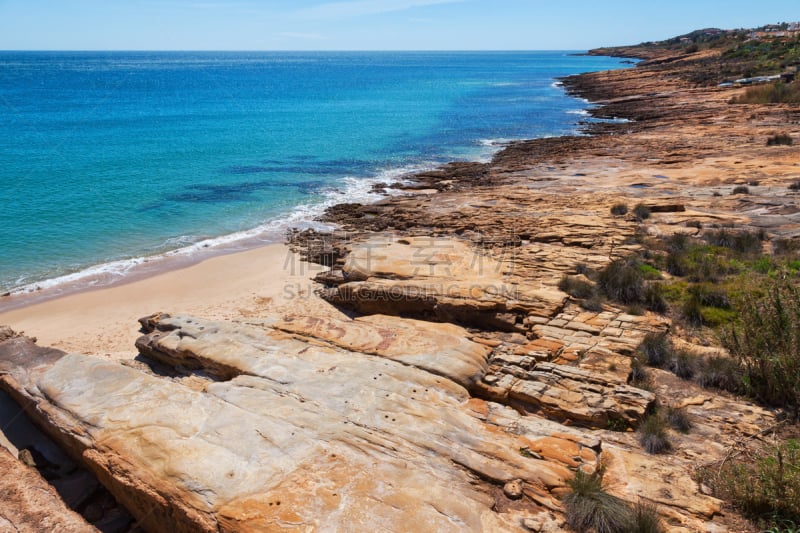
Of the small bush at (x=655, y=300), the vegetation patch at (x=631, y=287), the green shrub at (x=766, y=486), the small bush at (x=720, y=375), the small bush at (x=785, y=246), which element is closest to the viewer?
the green shrub at (x=766, y=486)

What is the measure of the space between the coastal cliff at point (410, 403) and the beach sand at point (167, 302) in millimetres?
787

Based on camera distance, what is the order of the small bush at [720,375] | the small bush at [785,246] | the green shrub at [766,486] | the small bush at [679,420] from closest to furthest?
the green shrub at [766,486] → the small bush at [679,420] → the small bush at [720,375] → the small bush at [785,246]

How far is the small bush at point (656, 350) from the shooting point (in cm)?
981

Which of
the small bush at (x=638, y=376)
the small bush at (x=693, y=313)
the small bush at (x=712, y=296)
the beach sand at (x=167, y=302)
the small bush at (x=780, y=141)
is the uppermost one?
the small bush at (x=780, y=141)

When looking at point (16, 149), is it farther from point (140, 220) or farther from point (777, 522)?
point (777, 522)

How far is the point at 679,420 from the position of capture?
7977 mm

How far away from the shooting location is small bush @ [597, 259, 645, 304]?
489 inches

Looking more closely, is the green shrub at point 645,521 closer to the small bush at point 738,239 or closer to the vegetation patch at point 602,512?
the vegetation patch at point 602,512

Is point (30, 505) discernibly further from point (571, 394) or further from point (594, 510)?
point (571, 394)

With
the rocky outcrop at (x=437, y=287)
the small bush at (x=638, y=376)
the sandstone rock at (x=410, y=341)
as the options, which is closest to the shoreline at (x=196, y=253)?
the rocky outcrop at (x=437, y=287)

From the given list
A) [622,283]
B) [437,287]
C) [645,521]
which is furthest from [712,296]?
[645,521]

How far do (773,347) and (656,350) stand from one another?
6.21 feet

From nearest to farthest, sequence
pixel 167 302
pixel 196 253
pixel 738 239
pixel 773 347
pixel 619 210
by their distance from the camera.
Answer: pixel 773 347
pixel 738 239
pixel 167 302
pixel 619 210
pixel 196 253

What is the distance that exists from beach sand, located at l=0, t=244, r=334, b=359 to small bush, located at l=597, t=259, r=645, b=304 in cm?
774
